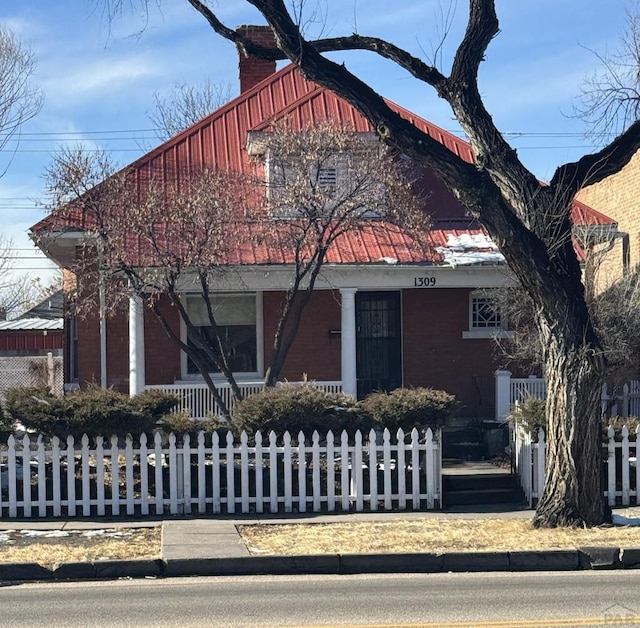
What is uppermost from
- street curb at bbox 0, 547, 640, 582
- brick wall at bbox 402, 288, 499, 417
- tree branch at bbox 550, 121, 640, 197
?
tree branch at bbox 550, 121, 640, 197

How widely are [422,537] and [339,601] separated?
2.28 meters

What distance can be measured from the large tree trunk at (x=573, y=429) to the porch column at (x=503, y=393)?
528cm

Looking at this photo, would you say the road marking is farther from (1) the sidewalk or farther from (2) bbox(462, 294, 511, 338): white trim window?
(2) bbox(462, 294, 511, 338): white trim window

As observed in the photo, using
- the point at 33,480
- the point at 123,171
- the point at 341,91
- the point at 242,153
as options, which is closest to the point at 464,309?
the point at 242,153

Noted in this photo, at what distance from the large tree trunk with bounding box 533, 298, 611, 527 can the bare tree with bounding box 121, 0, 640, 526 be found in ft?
0.04

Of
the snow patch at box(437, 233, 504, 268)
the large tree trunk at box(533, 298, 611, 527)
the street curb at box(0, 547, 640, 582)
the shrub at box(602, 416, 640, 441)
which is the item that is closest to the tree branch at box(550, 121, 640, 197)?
the large tree trunk at box(533, 298, 611, 527)

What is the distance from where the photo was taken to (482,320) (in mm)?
17391

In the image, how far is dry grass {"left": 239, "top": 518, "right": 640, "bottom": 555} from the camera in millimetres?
8977

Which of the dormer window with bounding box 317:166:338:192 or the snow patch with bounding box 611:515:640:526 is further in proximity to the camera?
the dormer window with bounding box 317:166:338:192

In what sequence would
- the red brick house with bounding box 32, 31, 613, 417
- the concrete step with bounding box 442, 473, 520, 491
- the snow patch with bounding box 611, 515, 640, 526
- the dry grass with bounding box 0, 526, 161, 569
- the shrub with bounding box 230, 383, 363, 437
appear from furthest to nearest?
1. the red brick house with bounding box 32, 31, 613, 417
2. the concrete step with bounding box 442, 473, 520, 491
3. the shrub with bounding box 230, 383, 363, 437
4. the snow patch with bounding box 611, 515, 640, 526
5. the dry grass with bounding box 0, 526, 161, 569

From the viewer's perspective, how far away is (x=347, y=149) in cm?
1373

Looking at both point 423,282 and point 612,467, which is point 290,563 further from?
point 423,282

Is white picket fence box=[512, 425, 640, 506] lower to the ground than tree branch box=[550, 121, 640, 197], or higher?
lower

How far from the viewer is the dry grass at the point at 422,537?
8.98 m
